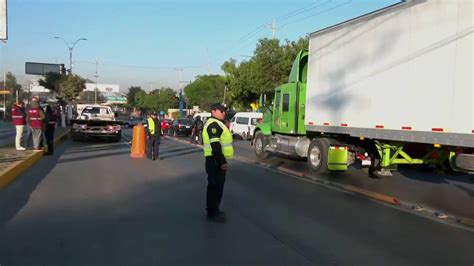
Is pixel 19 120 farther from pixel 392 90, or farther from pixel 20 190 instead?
pixel 392 90

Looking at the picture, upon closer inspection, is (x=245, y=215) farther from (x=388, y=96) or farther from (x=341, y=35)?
(x=341, y=35)

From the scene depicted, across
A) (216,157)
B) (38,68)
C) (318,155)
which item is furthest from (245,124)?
(38,68)

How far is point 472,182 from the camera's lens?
40.3ft

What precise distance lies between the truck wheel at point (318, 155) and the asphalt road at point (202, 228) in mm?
1897

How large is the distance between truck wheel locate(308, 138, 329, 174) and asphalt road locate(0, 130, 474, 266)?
74.7 inches

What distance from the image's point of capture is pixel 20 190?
9.89 m

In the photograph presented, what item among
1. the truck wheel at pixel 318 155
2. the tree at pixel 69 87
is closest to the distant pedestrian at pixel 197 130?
the truck wheel at pixel 318 155

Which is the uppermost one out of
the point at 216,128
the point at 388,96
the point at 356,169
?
the point at 388,96

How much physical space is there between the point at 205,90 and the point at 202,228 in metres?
99.1

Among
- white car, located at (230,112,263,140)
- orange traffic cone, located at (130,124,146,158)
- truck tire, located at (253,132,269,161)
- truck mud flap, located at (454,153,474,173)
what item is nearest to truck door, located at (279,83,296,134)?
truck tire, located at (253,132,269,161)

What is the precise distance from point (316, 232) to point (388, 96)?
14.6 ft

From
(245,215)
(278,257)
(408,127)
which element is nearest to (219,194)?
(245,215)

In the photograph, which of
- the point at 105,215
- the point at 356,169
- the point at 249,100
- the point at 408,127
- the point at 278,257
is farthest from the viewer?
the point at 249,100

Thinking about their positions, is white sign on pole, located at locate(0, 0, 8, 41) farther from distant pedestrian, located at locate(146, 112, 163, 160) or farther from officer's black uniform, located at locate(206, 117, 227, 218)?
officer's black uniform, located at locate(206, 117, 227, 218)
